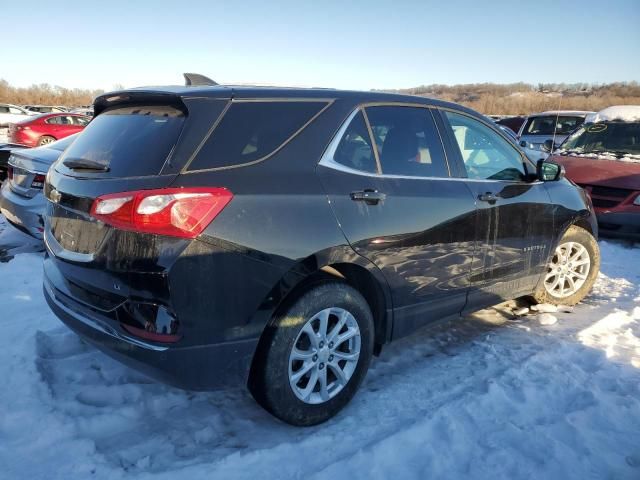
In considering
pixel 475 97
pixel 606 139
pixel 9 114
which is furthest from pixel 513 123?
pixel 475 97

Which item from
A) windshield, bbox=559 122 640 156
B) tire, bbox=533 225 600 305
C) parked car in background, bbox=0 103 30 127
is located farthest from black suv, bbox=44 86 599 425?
parked car in background, bbox=0 103 30 127

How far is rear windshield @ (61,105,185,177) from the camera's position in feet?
7.50

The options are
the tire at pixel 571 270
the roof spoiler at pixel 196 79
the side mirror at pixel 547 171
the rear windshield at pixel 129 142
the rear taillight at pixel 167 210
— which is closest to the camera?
the rear taillight at pixel 167 210

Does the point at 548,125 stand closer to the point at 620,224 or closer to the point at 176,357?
the point at 620,224

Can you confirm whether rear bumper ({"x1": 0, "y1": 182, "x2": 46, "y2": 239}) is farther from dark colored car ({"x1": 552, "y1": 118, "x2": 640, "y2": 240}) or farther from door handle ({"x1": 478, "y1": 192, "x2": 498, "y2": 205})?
dark colored car ({"x1": 552, "y1": 118, "x2": 640, "y2": 240})

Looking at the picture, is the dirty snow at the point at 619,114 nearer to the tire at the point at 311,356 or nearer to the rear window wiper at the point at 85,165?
the tire at the point at 311,356

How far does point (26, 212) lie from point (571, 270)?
5305 mm

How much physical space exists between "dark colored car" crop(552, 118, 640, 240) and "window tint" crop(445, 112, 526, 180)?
3759mm

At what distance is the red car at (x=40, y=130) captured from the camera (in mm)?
15141

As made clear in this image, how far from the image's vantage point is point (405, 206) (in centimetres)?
289

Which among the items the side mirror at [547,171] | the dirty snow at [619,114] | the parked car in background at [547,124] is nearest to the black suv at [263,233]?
the side mirror at [547,171]

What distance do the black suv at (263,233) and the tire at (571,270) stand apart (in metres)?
1.46

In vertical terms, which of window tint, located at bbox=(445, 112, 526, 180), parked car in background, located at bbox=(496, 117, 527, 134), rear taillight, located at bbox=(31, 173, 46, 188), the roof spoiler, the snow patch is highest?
the roof spoiler

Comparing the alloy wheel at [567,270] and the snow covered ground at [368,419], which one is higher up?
the alloy wheel at [567,270]
